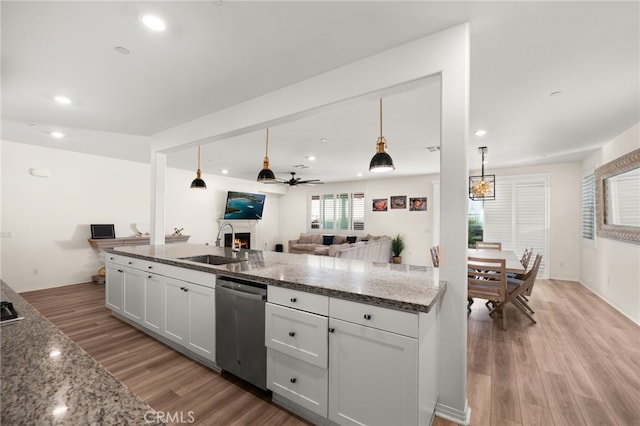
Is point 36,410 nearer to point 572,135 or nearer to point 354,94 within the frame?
point 354,94

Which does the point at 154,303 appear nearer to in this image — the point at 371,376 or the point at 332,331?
the point at 332,331

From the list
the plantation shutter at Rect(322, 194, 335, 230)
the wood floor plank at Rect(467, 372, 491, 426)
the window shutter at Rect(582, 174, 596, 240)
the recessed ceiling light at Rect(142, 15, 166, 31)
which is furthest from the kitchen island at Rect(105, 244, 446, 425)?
the plantation shutter at Rect(322, 194, 335, 230)

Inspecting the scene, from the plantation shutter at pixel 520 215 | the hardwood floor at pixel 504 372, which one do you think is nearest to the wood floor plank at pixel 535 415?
the hardwood floor at pixel 504 372

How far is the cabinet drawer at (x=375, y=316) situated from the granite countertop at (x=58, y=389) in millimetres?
1166

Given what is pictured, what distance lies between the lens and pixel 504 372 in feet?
8.05

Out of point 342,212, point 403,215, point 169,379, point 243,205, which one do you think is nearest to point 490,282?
point 169,379

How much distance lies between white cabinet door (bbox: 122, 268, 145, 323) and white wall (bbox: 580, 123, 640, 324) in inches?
243

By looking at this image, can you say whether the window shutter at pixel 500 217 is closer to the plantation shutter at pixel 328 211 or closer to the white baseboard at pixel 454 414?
the plantation shutter at pixel 328 211

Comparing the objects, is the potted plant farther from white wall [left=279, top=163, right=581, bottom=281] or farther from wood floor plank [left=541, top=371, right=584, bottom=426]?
wood floor plank [left=541, top=371, right=584, bottom=426]

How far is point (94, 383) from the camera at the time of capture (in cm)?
73

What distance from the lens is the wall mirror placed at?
3.63 m

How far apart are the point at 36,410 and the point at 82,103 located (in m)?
3.72

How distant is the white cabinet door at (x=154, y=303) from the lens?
285 cm

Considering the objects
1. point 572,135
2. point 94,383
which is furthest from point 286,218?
point 94,383
